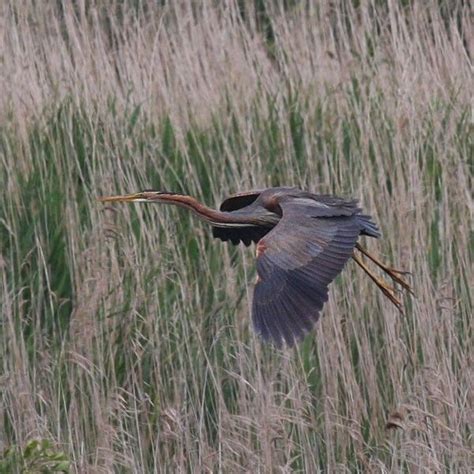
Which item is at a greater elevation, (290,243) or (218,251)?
(290,243)

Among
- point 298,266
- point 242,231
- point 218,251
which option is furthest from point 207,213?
point 298,266

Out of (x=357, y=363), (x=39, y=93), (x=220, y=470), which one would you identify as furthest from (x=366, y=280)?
(x=39, y=93)

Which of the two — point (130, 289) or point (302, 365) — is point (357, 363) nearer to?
point (302, 365)

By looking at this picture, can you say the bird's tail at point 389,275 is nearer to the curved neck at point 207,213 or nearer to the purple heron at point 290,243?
the purple heron at point 290,243

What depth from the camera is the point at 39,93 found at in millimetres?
4625

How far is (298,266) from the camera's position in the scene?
3.01 metres

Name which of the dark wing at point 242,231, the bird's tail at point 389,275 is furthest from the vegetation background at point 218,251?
the dark wing at point 242,231

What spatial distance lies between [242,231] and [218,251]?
12.6 inches

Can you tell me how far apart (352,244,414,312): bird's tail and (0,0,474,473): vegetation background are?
6 cm

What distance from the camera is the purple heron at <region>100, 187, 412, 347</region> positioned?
2861mm

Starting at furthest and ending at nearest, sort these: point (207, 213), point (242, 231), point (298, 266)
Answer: point (242, 231), point (207, 213), point (298, 266)

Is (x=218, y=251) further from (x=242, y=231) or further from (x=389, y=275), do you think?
(x=389, y=275)

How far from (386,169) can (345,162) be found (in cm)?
13

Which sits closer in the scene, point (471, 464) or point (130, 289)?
point (471, 464)
